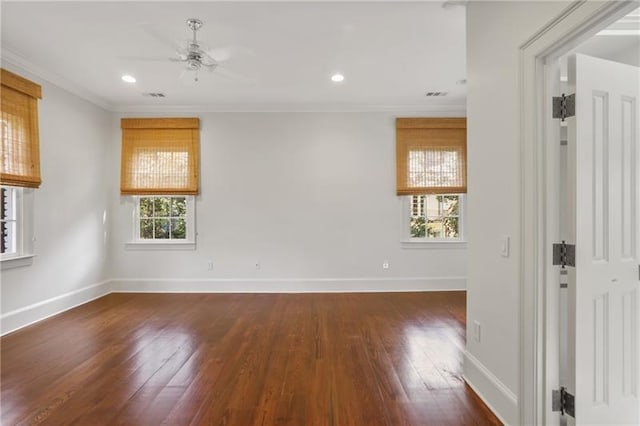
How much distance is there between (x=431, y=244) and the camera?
16.6ft

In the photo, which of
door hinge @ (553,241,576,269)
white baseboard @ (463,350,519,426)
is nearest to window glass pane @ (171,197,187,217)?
white baseboard @ (463,350,519,426)

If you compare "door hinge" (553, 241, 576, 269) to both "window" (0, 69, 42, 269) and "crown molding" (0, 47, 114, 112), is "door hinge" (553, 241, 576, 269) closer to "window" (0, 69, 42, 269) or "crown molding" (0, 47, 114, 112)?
"window" (0, 69, 42, 269)

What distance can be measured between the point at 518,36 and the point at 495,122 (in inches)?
18.3

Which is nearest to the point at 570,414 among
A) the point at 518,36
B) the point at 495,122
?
the point at 495,122

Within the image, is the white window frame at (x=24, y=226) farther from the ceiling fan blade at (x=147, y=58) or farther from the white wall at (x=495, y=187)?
the white wall at (x=495, y=187)

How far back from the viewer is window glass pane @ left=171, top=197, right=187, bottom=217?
5098 millimetres

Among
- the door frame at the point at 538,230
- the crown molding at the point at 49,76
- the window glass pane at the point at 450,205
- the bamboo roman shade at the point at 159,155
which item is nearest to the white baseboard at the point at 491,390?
the door frame at the point at 538,230

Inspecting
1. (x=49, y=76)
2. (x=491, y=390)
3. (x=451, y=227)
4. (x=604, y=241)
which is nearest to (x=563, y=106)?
(x=604, y=241)

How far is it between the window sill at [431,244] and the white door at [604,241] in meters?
3.36

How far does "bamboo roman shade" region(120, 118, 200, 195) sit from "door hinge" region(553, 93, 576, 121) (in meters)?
4.54

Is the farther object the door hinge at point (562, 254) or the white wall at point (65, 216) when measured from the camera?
the white wall at point (65, 216)

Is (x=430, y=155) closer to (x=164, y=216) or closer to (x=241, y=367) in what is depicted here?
(x=241, y=367)

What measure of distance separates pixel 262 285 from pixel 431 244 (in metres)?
2.75

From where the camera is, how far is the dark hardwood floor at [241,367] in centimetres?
201
